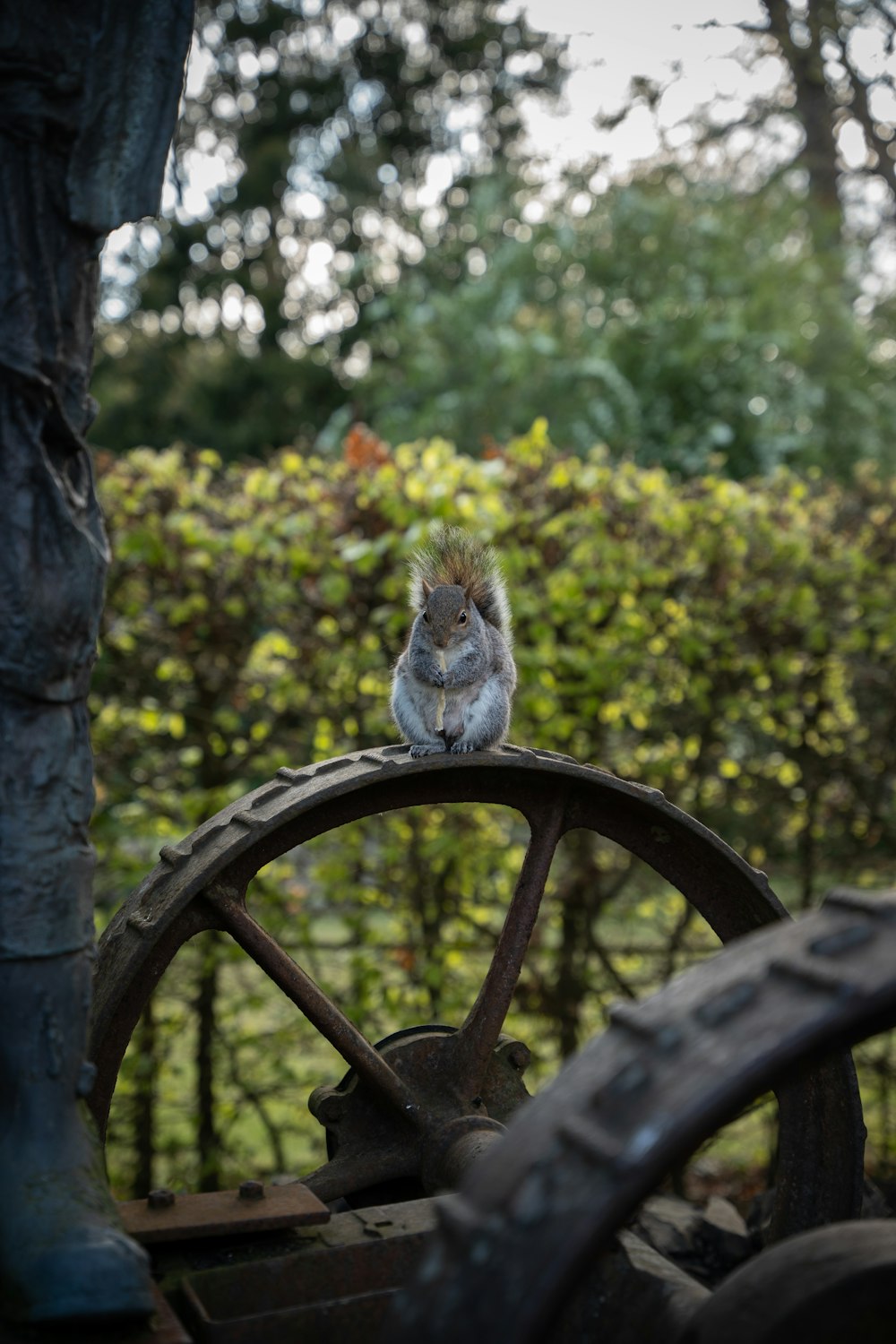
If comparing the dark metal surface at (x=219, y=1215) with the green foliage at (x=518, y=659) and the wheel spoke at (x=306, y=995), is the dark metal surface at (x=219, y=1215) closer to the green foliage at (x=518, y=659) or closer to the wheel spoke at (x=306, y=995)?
the wheel spoke at (x=306, y=995)

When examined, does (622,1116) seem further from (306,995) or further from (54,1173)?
(306,995)

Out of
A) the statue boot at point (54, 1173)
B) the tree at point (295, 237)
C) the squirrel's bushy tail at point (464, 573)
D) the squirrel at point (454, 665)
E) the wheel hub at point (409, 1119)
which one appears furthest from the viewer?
the tree at point (295, 237)

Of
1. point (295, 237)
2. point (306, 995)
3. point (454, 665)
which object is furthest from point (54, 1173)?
point (295, 237)

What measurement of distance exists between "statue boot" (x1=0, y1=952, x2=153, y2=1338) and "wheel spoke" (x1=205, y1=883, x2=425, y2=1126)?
0.57 metres

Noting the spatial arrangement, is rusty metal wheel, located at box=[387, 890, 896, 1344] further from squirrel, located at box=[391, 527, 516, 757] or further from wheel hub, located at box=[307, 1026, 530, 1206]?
squirrel, located at box=[391, 527, 516, 757]

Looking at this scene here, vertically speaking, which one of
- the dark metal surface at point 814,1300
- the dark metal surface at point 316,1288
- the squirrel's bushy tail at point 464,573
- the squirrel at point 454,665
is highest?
the squirrel's bushy tail at point 464,573

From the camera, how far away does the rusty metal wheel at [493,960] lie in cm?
223

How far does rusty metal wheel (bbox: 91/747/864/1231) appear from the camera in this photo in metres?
2.23

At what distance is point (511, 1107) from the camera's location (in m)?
2.58

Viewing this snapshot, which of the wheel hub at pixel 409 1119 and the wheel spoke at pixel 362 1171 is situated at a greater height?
the wheel hub at pixel 409 1119

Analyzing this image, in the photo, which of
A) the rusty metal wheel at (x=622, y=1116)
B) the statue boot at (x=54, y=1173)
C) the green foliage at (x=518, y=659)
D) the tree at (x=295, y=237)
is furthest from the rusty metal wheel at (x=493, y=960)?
the tree at (x=295, y=237)

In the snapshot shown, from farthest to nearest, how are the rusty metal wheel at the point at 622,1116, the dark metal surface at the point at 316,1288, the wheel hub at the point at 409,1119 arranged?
the wheel hub at the point at 409,1119 < the dark metal surface at the point at 316,1288 < the rusty metal wheel at the point at 622,1116

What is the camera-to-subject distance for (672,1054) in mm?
1265

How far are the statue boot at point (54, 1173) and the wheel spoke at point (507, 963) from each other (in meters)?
0.93
